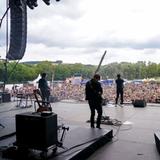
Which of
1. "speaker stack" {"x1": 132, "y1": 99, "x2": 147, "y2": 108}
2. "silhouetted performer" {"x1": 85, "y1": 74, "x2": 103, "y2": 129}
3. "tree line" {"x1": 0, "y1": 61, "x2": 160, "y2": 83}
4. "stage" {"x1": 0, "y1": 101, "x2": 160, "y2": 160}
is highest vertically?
"tree line" {"x1": 0, "y1": 61, "x2": 160, "y2": 83}

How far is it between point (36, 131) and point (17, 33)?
701 centimetres

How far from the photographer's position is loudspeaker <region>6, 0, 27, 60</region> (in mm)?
10240

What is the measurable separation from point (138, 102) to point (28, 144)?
790 centimetres

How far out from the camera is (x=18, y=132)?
436cm

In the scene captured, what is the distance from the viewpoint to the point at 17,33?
10.5 meters

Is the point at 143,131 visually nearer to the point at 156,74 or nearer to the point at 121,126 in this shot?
the point at 121,126

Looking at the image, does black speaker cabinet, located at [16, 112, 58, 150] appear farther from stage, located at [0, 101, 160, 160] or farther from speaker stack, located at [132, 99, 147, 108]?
speaker stack, located at [132, 99, 147, 108]

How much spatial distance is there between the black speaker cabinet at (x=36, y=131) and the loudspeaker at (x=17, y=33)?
259 inches

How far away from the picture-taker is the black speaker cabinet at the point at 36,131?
13.5 feet

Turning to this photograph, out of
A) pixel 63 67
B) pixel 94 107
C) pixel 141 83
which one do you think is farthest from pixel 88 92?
pixel 63 67

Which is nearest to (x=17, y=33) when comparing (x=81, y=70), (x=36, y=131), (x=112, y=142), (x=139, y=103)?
(x=139, y=103)

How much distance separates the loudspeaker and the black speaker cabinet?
6588 mm

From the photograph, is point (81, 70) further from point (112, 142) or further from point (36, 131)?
point (36, 131)

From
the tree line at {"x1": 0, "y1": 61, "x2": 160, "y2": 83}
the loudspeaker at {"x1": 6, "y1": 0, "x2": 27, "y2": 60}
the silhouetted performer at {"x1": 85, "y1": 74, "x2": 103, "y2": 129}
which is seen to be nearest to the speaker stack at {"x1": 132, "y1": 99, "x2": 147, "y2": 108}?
the loudspeaker at {"x1": 6, "y1": 0, "x2": 27, "y2": 60}
